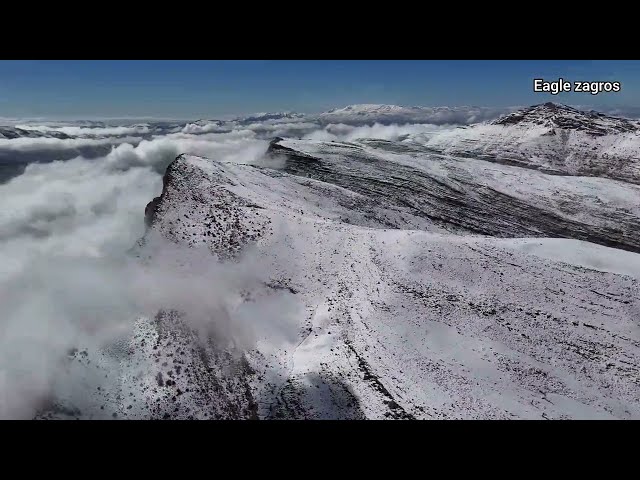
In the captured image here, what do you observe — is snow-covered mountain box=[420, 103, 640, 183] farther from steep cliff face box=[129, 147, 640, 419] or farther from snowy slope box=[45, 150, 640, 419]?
snowy slope box=[45, 150, 640, 419]

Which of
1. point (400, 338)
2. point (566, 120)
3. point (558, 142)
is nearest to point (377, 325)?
point (400, 338)

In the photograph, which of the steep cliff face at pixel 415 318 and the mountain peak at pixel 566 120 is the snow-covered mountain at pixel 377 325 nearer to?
the steep cliff face at pixel 415 318

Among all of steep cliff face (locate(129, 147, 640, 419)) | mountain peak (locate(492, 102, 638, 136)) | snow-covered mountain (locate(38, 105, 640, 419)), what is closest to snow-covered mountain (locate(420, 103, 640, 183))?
mountain peak (locate(492, 102, 638, 136))

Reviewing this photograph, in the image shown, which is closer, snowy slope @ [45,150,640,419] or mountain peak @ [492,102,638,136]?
snowy slope @ [45,150,640,419]

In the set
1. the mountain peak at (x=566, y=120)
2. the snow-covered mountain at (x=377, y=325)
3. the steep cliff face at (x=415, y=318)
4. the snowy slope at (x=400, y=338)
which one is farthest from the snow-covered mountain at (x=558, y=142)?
the snowy slope at (x=400, y=338)

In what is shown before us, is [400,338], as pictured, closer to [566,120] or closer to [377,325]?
[377,325]
